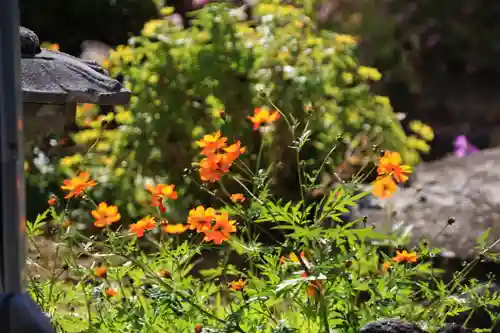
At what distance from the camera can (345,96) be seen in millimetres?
4746

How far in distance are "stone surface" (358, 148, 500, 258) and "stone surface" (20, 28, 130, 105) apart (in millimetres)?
1451

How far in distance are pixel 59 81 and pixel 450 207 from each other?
256 centimetres

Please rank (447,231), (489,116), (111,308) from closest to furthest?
(111,308) < (447,231) < (489,116)

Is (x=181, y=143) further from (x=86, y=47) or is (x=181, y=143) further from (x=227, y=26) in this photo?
(x=86, y=47)

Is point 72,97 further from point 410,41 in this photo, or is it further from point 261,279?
point 410,41

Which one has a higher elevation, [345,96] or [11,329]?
[11,329]

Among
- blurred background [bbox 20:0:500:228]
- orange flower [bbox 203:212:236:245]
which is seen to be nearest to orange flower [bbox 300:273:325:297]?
orange flower [bbox 203:212:236:245]

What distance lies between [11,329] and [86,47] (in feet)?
23.3

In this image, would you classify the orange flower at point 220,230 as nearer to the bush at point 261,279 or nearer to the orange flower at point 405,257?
the bush at point 261,279

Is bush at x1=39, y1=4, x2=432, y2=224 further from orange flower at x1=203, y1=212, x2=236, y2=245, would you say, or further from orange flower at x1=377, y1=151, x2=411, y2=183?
orange flower at x1=203, y1=212, x2=236, y2=245

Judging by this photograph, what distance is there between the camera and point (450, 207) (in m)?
4.27

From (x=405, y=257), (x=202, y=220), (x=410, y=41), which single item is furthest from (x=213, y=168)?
(x=410, y=41)

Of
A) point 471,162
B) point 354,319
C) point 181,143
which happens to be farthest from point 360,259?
point 471,162

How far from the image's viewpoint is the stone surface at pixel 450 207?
381cm
